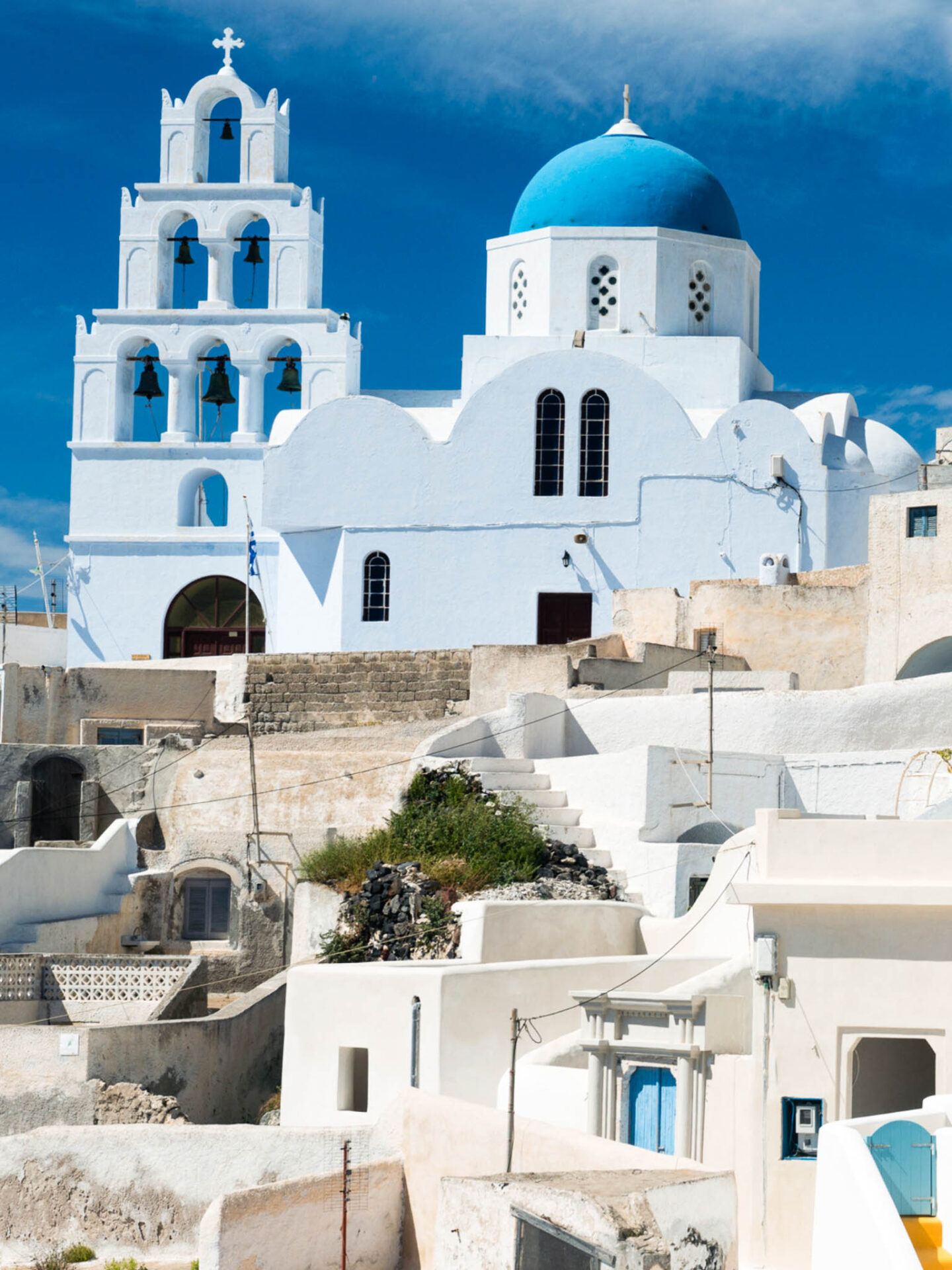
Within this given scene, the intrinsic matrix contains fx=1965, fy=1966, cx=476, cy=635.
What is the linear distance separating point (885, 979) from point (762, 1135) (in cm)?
110

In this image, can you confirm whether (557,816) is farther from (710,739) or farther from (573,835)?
(710,739)

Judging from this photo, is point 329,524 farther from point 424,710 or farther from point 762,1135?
point 762,1135

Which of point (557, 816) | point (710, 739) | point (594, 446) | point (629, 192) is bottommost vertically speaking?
point (557, 816)

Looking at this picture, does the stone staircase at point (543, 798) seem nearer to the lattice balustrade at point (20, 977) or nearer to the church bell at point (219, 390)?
the lattice balustrade at point (20, 977)

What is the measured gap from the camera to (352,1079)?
13.7 metres

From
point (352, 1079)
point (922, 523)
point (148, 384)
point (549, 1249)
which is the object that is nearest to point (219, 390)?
point (148, 384)

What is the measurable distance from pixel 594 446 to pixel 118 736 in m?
6.95

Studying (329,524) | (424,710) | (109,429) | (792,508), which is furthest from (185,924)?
(109,429)

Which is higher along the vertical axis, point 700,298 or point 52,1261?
point 700,298

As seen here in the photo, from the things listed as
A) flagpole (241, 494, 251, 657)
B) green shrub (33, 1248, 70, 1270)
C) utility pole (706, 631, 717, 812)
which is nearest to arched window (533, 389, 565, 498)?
flagpole (241, 494, 251, 657)

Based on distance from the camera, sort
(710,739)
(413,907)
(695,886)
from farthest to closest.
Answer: (710,739), (695,886), (413,907)

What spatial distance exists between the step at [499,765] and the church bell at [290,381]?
1081 centimetres

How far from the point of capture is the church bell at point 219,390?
28219 millimetres

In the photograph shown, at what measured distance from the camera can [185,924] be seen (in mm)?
18234
